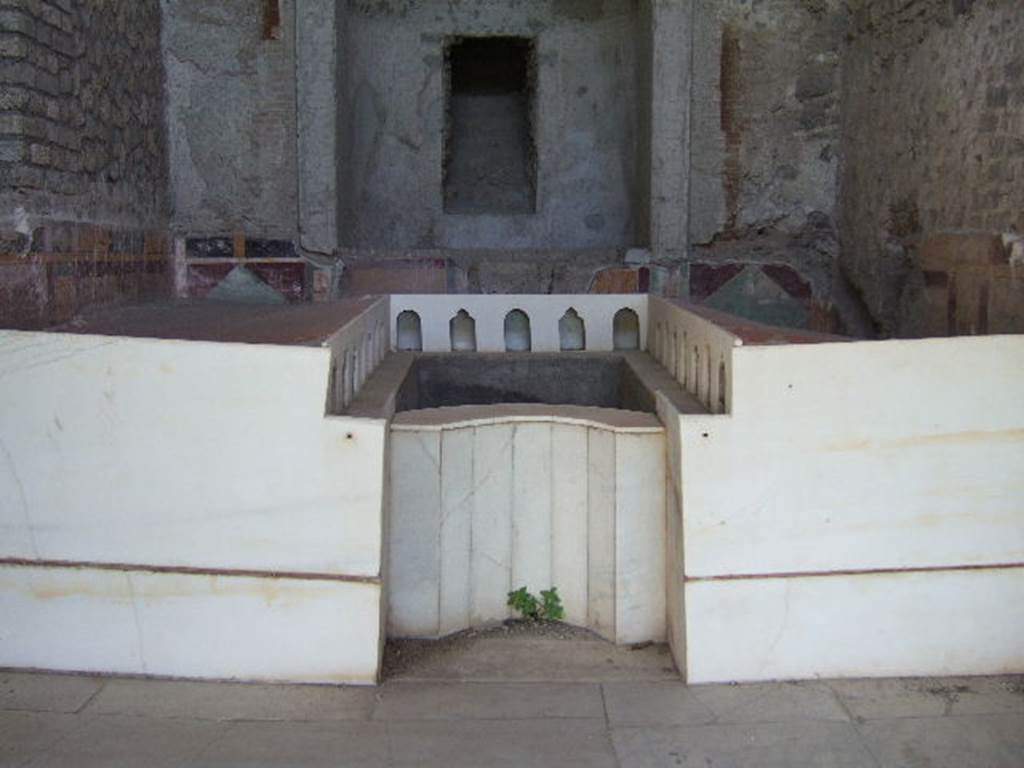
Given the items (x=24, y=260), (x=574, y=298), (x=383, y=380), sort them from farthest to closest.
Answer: (x=574, y=298), (x=24, y=260), (x=383, y=380)

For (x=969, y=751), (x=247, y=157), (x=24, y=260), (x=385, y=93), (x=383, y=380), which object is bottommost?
(x=969, y=751)

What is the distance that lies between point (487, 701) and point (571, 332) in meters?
2.59

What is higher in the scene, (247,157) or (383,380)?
(247,157)

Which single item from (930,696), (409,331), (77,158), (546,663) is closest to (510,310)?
(409,331)

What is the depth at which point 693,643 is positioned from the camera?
2529mm

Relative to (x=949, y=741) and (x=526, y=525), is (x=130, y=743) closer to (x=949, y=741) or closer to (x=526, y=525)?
(x=526, y=525)

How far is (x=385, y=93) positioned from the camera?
24.0ft

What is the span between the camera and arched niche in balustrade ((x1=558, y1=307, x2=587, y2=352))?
4.84 m

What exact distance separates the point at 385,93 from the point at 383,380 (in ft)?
13.4

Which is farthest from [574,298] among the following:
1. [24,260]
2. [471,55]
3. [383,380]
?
[471,55]

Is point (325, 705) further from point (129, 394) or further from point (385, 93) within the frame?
point (385, 93)

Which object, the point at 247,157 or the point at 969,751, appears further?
the point at 247,157

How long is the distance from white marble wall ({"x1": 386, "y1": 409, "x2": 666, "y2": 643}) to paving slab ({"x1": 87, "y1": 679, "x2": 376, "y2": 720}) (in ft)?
1.27

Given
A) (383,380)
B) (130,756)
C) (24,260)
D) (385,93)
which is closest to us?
(130,756)
